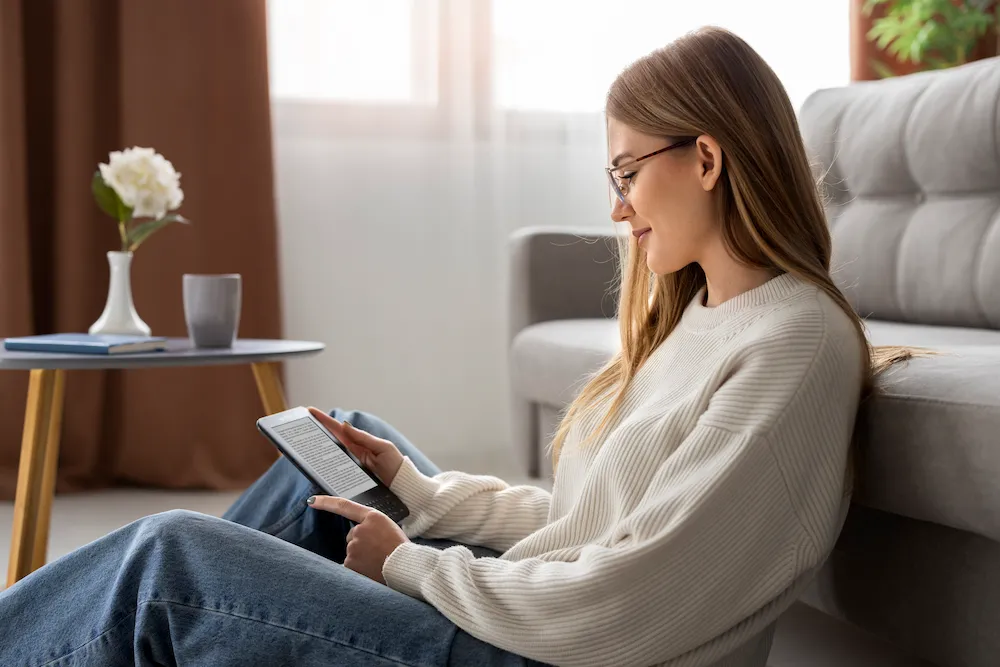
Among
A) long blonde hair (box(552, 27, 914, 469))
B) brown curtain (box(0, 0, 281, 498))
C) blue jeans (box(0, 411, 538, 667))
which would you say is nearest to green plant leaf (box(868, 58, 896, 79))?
brown curtain (box(0, 0, 281, 498))

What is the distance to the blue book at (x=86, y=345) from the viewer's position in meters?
1.54

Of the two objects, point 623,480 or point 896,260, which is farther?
point 896,260

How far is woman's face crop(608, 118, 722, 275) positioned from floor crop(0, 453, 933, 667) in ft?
2.23

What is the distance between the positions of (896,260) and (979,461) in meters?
Result: 1.11

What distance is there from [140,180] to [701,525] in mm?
1328

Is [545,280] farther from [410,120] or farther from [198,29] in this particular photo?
[198,29]

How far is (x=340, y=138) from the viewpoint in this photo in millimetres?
2754

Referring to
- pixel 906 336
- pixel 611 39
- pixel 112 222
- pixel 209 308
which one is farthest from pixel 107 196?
pixel 611 39

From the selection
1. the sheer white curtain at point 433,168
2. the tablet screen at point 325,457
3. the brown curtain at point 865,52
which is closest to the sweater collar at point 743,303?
the tablet screen at point 325,457

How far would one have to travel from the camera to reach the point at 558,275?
230cm

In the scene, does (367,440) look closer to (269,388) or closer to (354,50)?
(269,388)

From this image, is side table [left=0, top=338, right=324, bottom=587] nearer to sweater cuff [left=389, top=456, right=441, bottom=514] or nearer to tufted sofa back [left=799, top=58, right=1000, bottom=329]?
sweater cuff [left=389, top=456, right=441, bottom=514]

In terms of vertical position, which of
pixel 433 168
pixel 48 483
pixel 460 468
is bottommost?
pixel 460 468

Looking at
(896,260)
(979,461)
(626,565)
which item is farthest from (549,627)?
(896,260)
